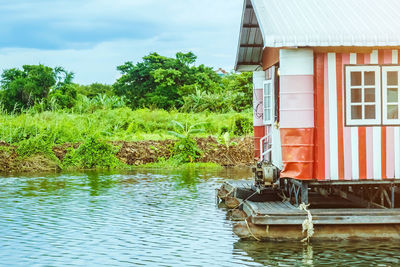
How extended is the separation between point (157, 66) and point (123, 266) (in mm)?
48350

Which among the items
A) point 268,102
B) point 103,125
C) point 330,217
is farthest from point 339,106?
point 103,125

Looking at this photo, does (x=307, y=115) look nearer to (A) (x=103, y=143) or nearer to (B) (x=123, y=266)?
(B) (x=123, y=266)

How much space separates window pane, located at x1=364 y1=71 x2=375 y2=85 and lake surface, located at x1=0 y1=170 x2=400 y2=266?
112 inches

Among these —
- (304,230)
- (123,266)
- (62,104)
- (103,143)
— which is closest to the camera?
(123,266)

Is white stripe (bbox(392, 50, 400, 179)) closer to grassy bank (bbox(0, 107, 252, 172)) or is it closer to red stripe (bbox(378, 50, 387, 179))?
red stripe (bbox(378, 50, 387, 179))

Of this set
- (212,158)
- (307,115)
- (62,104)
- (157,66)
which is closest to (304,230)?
(307,115)

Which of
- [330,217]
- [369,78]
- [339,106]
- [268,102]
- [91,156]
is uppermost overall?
[369,78]

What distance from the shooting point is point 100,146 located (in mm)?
28172

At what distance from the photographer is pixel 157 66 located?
57.6m

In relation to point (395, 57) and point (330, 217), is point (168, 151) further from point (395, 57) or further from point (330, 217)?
point (330, 217)

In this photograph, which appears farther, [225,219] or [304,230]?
[225,219]

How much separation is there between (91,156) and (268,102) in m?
14.5

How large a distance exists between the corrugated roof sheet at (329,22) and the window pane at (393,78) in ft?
2.17

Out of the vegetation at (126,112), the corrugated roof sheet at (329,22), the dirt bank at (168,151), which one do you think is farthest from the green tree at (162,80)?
the corrugated roof sheet at (329,22)
